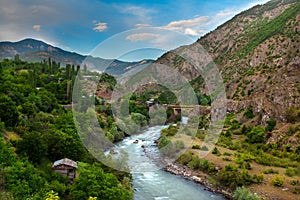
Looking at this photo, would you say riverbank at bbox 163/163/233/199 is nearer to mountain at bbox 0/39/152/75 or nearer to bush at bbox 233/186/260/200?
bush at bbox 233/186/260/200

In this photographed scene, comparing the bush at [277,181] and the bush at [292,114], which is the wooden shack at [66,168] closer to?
the bush at [277,181]

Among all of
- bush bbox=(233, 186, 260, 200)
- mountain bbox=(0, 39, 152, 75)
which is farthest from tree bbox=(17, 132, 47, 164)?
bush bbox=(233, 186, 260, 200)

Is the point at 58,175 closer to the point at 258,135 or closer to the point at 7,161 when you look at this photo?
the point at 7,161

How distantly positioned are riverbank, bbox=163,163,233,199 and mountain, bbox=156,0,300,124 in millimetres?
9892

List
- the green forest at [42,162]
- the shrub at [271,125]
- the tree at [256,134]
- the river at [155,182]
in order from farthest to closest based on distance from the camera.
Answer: the shrub at [271,125]
the tree at [256,134]
the river at [155,182]
the green forest at [42,162]

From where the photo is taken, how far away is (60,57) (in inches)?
3376

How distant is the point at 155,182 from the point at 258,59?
4776 cm

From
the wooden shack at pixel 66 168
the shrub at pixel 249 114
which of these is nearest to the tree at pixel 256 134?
the shrub at pixel 249 114

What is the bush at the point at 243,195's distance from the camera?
19548 mm

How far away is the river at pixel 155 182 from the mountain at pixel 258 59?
31.2ft

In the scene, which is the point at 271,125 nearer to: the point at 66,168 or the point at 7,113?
the point at 66,168

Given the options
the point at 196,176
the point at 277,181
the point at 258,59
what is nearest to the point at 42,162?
the point at 196,176

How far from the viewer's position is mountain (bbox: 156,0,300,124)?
38250 mm

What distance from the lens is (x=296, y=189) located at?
20.8m
